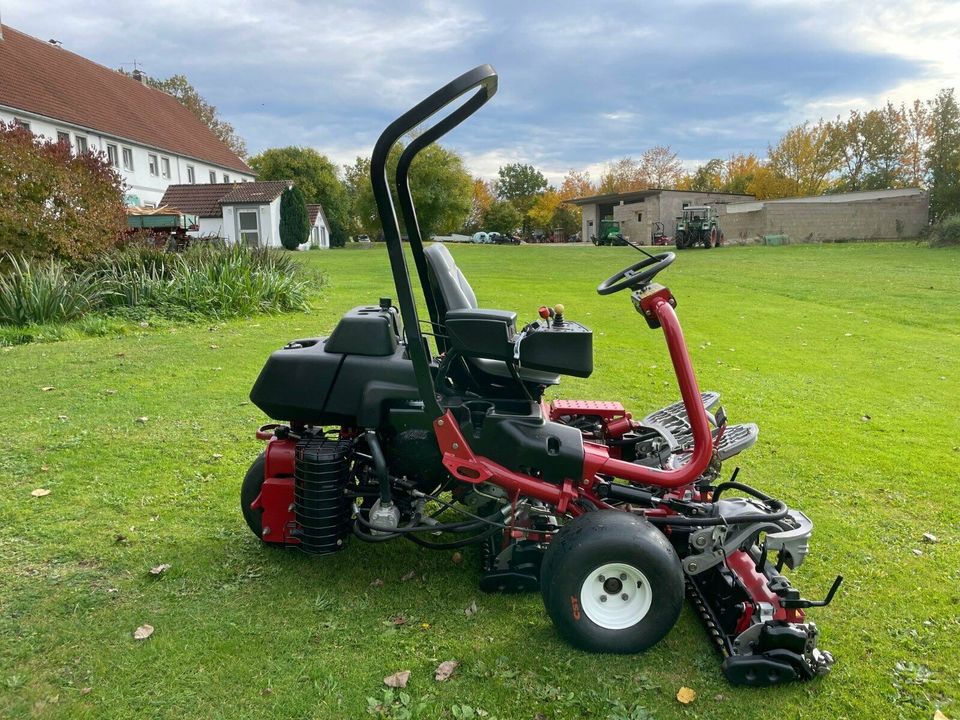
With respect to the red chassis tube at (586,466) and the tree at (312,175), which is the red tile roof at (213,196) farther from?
the red chassis tube at (586,466)

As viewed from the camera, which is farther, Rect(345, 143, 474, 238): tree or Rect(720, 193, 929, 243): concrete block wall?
Rect(345, 143, 474, 238): tree

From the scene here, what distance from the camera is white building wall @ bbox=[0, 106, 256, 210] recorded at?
27609mm

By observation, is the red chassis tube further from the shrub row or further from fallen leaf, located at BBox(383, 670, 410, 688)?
the shrub row

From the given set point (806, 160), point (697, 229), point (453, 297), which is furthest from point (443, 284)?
point (806, 160)

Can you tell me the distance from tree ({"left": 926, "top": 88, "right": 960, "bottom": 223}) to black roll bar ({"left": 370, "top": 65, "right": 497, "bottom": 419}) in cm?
4243

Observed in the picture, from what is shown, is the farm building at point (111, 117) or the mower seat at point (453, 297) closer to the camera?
the mower seat at point (453, 297)

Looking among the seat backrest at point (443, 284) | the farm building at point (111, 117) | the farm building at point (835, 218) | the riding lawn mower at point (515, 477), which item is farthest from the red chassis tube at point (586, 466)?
the farm building at point (835, 218)

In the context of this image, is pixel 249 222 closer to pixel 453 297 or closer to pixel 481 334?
pixel 453 297

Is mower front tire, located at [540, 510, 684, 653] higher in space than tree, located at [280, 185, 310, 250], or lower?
lower

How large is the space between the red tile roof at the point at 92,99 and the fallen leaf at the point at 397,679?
3049 centimetres

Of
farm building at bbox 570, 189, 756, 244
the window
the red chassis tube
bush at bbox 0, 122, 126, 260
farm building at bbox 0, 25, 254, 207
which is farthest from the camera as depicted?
farm building at bbox 570, 189, 756, 244

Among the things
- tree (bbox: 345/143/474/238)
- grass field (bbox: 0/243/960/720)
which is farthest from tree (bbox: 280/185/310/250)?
grass field (bbox: 0/243/960/720)

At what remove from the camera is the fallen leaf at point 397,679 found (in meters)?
2.53

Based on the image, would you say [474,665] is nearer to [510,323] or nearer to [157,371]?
[510,323]
